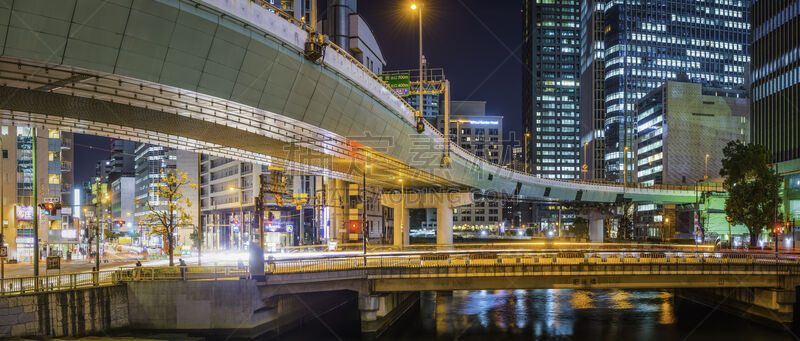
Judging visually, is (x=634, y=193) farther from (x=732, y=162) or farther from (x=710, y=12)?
(x=710, y=12)

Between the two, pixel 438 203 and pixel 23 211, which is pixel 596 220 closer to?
pixel 438 203

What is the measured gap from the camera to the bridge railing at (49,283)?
26312 mm

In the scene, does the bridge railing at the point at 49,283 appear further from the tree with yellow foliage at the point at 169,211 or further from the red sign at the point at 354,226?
the red sign at the point at 354,226

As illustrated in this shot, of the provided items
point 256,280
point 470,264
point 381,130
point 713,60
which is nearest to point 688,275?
point 470,264

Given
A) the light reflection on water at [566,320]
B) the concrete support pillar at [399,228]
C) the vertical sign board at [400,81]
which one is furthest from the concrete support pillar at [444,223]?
the vertical sign board at [400,81]

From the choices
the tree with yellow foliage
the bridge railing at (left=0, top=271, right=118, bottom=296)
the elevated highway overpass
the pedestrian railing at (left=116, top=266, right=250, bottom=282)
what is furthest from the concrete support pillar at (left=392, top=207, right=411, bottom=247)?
the bridge railing at (left=0, top=271, right=118, bottom=296)

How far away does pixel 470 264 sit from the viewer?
3497 cm

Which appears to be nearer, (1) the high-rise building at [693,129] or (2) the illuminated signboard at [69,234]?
(2) the illuminated signboard at [69,234]

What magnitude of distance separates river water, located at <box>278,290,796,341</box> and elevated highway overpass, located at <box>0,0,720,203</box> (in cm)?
1273

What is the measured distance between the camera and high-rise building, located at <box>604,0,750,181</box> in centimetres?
19238

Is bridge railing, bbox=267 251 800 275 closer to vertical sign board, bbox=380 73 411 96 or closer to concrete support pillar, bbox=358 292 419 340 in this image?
concrete support pillar, bbox=358 292 419 340

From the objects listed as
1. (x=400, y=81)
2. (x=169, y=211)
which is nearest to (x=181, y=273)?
(x=169, y=211)

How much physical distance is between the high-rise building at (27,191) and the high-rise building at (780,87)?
311 ft

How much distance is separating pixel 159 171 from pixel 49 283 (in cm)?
13712
